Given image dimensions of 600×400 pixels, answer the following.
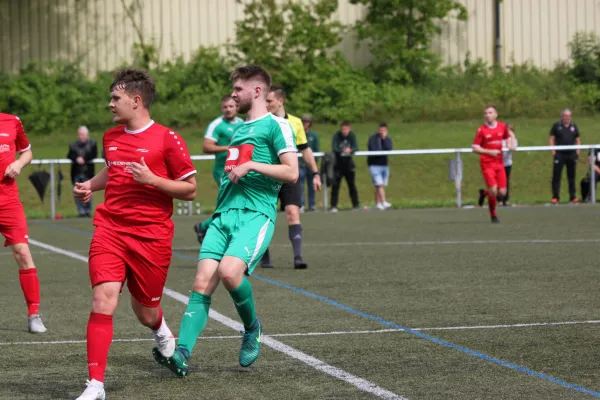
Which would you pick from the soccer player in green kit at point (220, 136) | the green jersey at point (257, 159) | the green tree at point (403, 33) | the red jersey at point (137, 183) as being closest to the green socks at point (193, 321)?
the red jersey at point (137, 183)

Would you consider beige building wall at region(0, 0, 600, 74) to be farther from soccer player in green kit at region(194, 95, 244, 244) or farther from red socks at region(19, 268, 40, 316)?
red socks at region(19, 268, 40, 316)

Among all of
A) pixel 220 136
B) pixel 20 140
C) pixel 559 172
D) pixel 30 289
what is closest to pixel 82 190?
pixel 30 289

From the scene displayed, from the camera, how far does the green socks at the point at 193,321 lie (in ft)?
22.9

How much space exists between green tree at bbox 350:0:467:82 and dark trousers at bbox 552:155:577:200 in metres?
14.0

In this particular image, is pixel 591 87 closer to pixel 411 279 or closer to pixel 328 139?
pixel 328 139

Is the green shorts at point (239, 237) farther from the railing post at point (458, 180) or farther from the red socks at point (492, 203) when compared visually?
the railing post at point (458, 180)

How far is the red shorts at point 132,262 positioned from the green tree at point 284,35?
107 feet

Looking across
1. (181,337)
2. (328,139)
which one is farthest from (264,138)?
(328,139)

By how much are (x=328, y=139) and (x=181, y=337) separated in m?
27.9

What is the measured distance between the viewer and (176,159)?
6.90 metres

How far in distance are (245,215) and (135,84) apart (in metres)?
1.08

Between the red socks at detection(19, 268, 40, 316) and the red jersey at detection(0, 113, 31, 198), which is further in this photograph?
the red jersey at detection(0, 113, 31, 198)

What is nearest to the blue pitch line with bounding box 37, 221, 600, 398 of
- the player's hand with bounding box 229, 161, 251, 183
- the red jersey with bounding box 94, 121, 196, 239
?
the player's hand with bounding box 229, 161, 251, 183

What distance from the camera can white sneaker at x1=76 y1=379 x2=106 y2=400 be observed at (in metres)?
6.11
